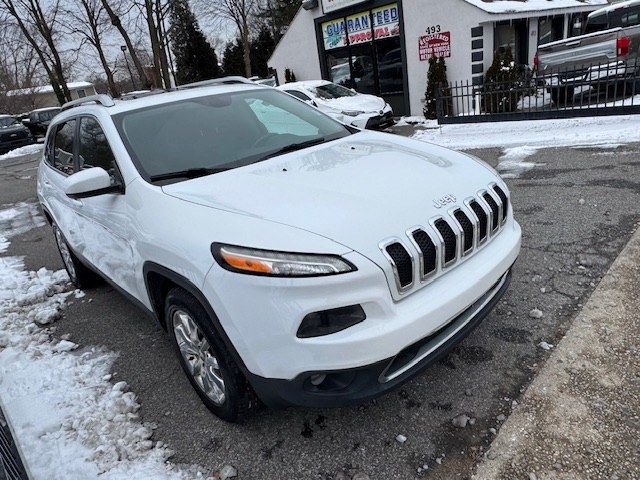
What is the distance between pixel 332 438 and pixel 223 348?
2.40 feet

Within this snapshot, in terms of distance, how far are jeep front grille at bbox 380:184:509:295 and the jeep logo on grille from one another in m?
0.04

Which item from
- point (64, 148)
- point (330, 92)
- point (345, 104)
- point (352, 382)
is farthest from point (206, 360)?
point (330, 92)

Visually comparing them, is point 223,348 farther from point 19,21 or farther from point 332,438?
point 19,21

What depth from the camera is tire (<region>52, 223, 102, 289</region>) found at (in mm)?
4387

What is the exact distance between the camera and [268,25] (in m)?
36.3

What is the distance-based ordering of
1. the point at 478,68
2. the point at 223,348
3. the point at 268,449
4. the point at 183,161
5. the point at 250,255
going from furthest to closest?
the point at 478,68
the point at 183,161
the point at 268,449
the point at 223,348
the point at 250,255

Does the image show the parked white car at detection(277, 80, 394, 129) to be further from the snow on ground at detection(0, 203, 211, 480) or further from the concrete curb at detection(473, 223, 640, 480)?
the concrete curb at detection(473, 223, 640, 480)

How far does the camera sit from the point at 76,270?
14.6ft

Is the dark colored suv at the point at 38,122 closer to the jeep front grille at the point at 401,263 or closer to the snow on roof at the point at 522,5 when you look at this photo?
the snow on roof at the point at 522,5

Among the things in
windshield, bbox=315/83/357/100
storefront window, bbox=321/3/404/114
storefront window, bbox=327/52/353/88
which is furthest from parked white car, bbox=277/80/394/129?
storefront window, bbox=327/52/353/88

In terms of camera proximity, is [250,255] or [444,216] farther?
[444,216]

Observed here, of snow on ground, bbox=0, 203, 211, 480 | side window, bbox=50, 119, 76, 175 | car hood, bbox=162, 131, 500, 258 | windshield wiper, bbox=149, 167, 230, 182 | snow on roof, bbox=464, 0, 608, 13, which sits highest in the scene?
snow on roof, bbox=464, 0, 608, 13

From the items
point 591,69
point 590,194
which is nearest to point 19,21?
point 591,69

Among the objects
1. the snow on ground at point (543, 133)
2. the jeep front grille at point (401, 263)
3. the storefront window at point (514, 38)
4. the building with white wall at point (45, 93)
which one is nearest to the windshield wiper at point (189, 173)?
the jeep front grille at point (401, 263)
